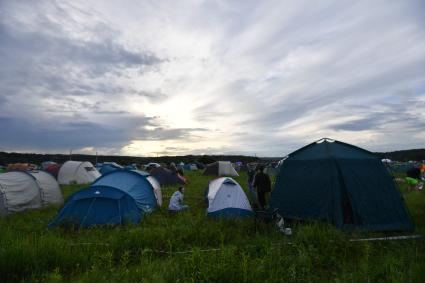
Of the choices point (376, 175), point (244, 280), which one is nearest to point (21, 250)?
point (244, 280)

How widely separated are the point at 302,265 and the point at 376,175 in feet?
15.7

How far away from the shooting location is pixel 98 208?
9391 mm

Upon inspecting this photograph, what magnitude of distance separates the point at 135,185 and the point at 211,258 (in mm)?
6926

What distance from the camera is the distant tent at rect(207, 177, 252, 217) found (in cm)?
1017

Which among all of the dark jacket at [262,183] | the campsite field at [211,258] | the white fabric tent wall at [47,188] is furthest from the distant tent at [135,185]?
the dark jacket at [262,183]

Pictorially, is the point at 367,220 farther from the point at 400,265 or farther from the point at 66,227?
the point at 66,227

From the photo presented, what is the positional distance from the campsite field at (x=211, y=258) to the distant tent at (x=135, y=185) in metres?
3.22

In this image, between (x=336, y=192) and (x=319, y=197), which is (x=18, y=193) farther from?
(x=336, y=192)

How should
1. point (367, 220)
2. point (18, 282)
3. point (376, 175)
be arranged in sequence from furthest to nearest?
point (376, 175), point (367, 220), point (18, 282)

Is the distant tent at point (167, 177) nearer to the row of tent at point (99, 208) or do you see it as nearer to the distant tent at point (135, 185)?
the distant tent at point (135, 185)

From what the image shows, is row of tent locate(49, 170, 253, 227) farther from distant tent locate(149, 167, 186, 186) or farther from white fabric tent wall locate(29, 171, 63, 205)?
distant tent locate(149, 167, 186, 186)

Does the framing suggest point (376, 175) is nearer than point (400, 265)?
No

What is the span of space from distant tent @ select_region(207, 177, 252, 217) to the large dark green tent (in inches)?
56.8

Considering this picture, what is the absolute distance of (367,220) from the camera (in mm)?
8188
